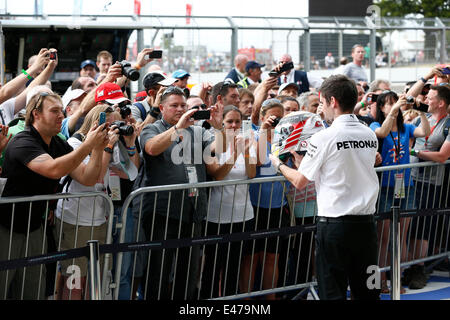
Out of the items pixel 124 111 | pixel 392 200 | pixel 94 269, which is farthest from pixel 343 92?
pixel 392 200

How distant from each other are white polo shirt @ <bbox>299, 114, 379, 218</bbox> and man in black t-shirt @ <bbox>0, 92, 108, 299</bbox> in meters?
1.58

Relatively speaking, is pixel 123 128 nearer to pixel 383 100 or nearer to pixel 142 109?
pixel 142 109

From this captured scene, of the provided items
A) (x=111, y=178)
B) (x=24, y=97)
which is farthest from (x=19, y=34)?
(x=111, y=178)

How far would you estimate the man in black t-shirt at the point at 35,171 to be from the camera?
4.99 meters

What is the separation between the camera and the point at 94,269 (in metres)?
5.17

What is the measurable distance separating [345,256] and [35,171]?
92.4 inches

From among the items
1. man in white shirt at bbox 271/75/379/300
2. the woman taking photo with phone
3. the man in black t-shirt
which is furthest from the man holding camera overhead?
the woman taking photo with phone

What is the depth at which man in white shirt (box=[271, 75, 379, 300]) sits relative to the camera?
16.2 ft

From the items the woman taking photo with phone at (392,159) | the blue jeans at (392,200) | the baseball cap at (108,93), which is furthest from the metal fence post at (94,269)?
the blue jeans at (392,200)

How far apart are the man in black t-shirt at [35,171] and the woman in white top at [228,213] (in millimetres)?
1275

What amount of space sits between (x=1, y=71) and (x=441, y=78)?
5.77m

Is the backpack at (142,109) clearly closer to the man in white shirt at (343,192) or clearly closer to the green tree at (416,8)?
the man in white shirt at (343,192)

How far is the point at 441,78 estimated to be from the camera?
28.9 ft
